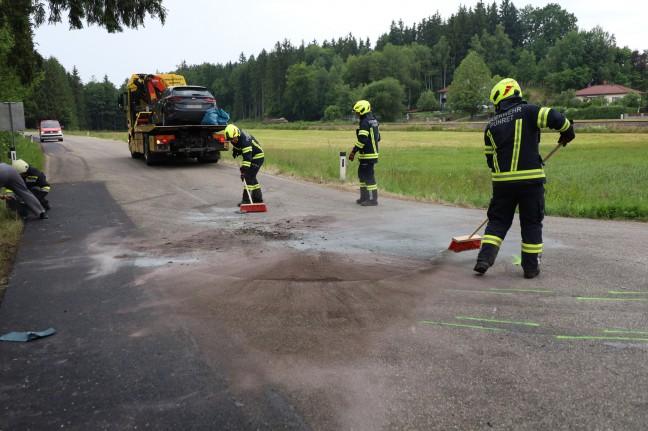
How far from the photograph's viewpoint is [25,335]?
410 cm

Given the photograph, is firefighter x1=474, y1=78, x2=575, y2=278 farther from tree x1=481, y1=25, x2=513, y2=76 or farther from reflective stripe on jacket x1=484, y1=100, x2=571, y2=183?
tree x1=481, y1=25, x2=513, y2=76

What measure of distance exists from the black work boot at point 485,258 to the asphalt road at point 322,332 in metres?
0.11

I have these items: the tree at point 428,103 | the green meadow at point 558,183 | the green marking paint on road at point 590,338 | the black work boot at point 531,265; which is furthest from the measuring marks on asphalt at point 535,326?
the tree at point 428,103

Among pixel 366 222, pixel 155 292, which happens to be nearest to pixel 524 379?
pixel 155 292

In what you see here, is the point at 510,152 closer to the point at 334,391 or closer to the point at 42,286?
the point at 334,391

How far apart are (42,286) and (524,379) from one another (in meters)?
4.70

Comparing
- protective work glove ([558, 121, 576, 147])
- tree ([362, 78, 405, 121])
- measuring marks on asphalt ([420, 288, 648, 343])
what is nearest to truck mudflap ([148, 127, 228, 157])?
protective work glove ([558, 121, 576, 147])

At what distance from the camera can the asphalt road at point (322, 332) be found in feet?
9.68

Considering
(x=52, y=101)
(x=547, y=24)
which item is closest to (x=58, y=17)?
(x=52, y=101)

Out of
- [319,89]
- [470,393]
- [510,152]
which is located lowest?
[470,393]

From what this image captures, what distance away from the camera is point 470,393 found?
310 cm

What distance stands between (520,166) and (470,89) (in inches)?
3577

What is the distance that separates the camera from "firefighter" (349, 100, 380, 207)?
10.5m

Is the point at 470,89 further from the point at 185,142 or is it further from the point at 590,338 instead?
the point at 590,338
